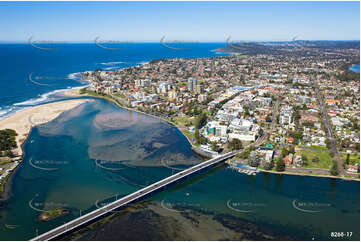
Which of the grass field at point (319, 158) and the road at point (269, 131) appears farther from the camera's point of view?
the road at point (269, 131)

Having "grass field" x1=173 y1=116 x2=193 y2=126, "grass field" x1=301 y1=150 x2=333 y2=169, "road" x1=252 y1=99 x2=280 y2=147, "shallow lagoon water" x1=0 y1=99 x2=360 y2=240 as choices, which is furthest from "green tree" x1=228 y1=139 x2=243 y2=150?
"grass field" x1=173 y1=116 x2=193 y2=126

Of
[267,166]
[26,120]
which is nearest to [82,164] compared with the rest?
[26,120]

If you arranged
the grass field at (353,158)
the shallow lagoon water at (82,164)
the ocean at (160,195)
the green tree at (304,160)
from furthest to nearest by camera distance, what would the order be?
the grass field at (353,158) → the green tree at (304,160) → the shallow lagoon water at (82,164) → the ocean at (160,195)

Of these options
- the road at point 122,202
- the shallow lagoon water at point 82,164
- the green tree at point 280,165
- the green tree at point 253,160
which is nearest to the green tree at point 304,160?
the green tree at point 280,165

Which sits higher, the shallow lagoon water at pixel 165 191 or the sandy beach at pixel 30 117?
the sandy beach at pixel 30 117

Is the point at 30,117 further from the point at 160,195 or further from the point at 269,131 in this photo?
the point at 269,131

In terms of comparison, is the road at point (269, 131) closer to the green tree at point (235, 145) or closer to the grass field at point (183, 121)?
the green tree at point (235, 145)

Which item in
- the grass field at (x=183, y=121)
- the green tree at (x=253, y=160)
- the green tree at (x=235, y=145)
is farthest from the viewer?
the grass field at (x=183, y=121)
